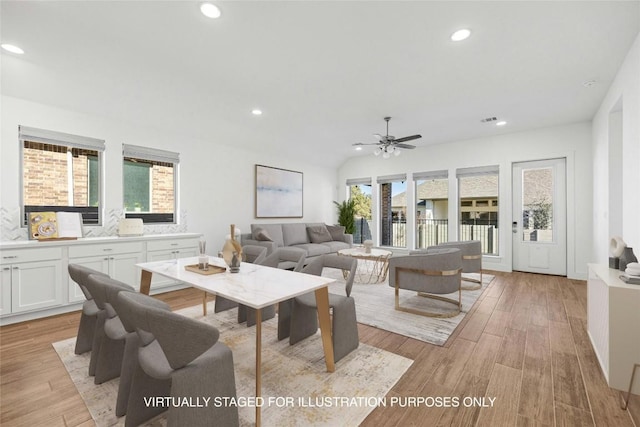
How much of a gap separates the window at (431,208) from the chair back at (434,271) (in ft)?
12.5

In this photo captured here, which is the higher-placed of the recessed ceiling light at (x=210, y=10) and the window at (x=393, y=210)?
the recessed ceiling light at (x=210, y=10)

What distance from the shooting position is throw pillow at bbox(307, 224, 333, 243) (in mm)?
6766

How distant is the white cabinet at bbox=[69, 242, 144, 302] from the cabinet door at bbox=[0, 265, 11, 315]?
51 cm

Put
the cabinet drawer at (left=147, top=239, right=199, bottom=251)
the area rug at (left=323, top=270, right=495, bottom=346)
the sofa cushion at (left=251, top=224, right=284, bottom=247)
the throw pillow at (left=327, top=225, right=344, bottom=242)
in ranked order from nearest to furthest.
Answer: the area rug at (left=323, top=270, right=495, bottom=346), the cabinet drawer at (left=147, top=239, right=199, bottom=251), the sofa cushion at (left=251, top=224, right=284, bottom=247), the throw pillow at (left=327, top=225, right=344, bottom=242)

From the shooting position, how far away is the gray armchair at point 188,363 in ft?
4.31

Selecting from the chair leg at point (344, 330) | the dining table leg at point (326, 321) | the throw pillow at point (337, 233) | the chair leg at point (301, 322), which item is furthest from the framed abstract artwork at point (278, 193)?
the dining table leg at point (326, 321)

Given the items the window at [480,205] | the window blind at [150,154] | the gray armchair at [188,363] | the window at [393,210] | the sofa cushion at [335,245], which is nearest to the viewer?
the gray armchair at [188,363]

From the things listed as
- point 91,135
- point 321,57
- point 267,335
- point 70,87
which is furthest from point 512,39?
point 91,135

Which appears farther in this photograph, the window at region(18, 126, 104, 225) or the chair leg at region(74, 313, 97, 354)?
the window at region(18, 126, 104, 225)

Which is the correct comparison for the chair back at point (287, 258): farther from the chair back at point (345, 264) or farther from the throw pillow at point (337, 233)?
the throw pillow at point (337, 233)

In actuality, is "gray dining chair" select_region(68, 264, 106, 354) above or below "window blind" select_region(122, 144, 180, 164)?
below

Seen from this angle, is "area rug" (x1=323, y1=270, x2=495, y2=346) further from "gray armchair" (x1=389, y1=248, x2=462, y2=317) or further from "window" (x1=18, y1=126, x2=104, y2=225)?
"window" (x1=18, y1=126, x2=104, y2=225)

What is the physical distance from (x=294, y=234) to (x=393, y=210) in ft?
9.52

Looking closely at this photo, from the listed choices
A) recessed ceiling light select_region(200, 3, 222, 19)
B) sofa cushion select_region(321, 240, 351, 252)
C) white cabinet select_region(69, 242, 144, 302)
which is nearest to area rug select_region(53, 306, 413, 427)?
white cabinet select_region(69, 242, 144, 302)
